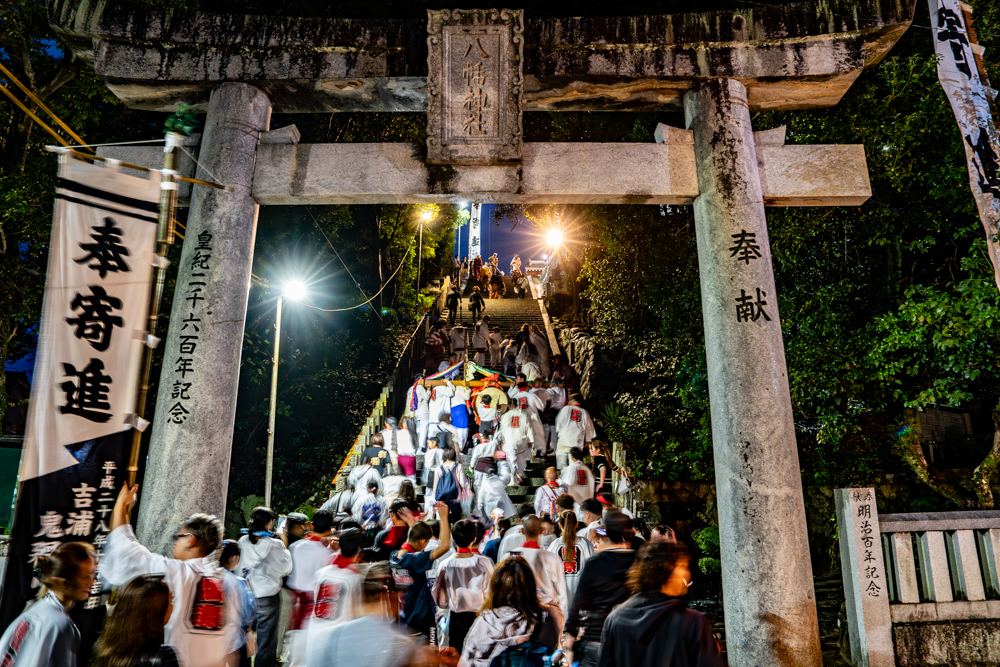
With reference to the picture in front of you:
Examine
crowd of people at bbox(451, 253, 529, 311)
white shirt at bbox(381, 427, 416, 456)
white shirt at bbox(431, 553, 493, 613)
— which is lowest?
white shirt at bbox(431, 553, 493, 613)

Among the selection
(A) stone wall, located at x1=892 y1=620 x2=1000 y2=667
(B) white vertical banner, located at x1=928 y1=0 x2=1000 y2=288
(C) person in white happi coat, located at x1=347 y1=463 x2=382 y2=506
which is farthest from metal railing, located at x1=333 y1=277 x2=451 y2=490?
(B) white vertical banner, located at x1=928 y1=0 x2=1000 y2=288

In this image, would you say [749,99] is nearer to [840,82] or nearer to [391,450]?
[840,82]

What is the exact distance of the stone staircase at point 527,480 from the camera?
37.0ft

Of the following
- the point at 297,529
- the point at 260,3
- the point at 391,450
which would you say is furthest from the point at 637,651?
the point at 260,3

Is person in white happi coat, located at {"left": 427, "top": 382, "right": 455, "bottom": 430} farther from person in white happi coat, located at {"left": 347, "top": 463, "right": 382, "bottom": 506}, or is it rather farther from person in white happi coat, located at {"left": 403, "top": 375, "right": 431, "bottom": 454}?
person in white happi coat, located at {"left": 347, "top": 463, "right": 382, "bottom": 506}

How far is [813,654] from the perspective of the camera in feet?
18.9

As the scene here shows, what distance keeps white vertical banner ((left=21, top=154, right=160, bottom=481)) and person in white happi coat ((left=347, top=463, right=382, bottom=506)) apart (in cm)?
550

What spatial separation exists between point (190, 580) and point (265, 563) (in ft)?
6.53

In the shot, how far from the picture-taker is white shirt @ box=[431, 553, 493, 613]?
17.5ft

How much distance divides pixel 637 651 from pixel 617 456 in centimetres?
1000

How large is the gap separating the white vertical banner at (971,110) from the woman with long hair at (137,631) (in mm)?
7797

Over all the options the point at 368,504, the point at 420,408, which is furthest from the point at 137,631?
the point at 420,408

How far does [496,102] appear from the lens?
7.14m

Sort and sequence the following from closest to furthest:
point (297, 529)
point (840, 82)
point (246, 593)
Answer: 1. point (246, 593)
2. point (297, 529)
3. point (840, 82)
